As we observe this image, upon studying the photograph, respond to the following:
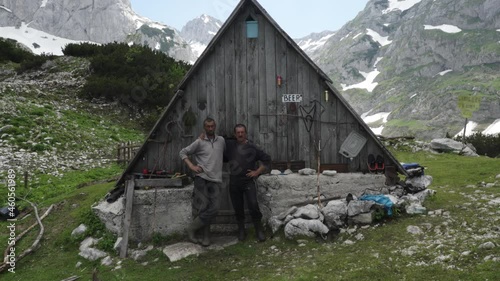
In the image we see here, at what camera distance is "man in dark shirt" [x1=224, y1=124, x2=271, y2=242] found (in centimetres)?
779

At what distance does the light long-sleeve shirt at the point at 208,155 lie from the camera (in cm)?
766

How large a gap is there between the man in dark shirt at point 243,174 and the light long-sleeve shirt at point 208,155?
32cm

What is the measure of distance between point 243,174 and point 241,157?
15.6 inches

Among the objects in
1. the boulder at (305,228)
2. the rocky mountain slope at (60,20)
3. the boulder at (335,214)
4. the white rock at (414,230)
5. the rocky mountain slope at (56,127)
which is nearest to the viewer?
the white rock at (414,230)

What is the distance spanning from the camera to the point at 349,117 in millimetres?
8938

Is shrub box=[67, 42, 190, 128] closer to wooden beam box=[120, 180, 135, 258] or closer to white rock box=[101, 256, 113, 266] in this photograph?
wooden beam box=[120, 180, 135, 258]

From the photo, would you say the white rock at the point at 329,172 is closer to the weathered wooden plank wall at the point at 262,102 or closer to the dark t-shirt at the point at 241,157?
the weathered wooden plank wall at the point at 262,102

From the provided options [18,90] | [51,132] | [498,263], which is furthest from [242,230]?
[18,90]

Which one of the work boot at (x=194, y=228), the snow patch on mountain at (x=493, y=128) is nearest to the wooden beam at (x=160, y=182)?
the work boot at (x=194, y=228)

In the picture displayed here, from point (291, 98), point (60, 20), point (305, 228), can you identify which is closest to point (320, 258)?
point (305, 228)

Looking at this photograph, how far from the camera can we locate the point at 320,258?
6.35 meters

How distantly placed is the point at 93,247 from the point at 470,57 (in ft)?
620

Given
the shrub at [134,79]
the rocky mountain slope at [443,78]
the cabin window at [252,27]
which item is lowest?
the cabin window at [252,27]

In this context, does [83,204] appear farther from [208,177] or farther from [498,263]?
[498,263]
